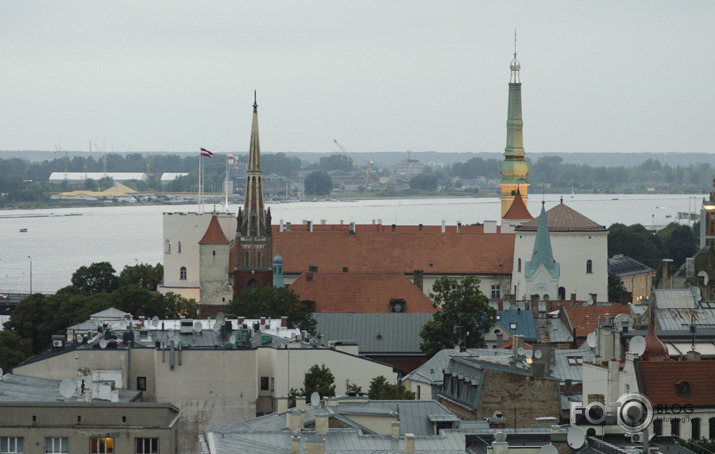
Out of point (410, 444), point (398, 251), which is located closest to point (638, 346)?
point (410, 444)

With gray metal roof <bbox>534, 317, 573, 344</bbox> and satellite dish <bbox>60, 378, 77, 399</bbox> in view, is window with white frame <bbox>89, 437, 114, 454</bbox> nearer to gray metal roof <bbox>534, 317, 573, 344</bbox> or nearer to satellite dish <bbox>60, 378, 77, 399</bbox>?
satellite dish <bbox>60, 378, 77, 399</bbox>

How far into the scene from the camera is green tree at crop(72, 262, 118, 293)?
342 ft

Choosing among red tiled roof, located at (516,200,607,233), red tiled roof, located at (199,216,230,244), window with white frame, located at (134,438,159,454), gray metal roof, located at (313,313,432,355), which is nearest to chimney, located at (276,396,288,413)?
window with white frame, located at (134,438,159,454)

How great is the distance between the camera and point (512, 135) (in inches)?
4870

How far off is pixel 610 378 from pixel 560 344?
26.5 metres

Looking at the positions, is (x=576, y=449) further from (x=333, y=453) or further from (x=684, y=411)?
(x=684, y=411)

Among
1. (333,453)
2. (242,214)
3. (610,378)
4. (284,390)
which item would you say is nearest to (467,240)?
(242,214)

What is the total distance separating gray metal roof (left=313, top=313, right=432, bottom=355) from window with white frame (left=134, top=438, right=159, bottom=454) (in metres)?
30.9

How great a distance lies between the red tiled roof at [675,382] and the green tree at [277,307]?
98.0 feet

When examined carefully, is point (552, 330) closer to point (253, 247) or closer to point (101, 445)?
point (253, 247)

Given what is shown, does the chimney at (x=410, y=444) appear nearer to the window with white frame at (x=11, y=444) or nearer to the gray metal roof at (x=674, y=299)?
the window with white frame at (x=11, y=444)

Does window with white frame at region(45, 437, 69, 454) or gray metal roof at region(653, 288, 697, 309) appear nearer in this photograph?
window with white frame at region(45, 437, 69, 454)

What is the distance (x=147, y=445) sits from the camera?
3900 centimetres

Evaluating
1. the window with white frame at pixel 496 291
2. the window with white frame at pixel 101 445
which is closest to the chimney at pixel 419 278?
the window with white frame at pixel 496 291
